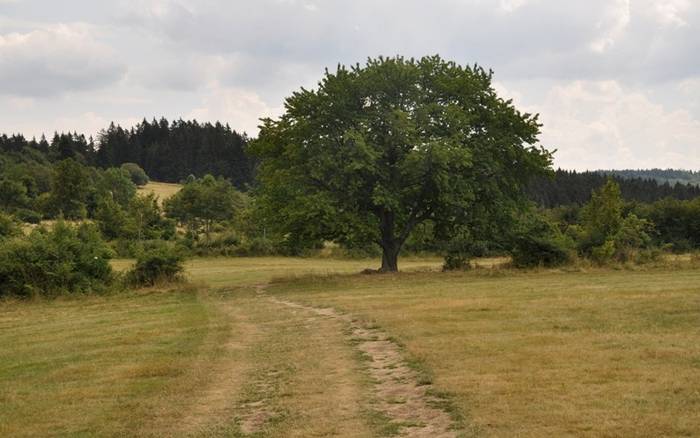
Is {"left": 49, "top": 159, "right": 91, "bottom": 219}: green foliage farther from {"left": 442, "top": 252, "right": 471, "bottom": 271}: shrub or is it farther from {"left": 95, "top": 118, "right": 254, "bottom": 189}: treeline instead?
{"left": 442, "top": 252, "right": 471, "bottom": 271}: shrub

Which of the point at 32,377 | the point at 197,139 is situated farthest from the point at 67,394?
the point at 197,139

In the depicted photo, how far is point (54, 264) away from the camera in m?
34.5

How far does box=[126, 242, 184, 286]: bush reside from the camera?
36.8 meters

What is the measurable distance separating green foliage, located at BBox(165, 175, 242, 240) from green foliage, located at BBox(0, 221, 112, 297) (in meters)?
56.0

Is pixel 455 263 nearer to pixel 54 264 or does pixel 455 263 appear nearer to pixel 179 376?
pixel 54 264

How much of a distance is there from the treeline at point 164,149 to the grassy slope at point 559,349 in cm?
13683

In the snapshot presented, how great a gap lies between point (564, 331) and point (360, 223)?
66.6 ft

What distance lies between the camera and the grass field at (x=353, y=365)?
9.73 metres

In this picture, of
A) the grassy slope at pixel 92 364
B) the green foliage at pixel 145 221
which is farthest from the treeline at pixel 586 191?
the grassy slope at pixel 92 364

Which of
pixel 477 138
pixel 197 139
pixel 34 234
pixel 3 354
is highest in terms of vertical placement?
pixel 197 139

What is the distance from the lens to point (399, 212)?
1490 inches

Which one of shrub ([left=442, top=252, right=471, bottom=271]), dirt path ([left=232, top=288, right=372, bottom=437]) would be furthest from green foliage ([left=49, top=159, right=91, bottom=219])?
dirt path ([left=232, top=288, right=372, bottom=437])

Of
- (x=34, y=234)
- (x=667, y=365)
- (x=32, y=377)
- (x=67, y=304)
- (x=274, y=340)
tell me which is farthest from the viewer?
(x=34, y=234)

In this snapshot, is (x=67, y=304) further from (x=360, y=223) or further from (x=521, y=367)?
(x=521, y=367)
